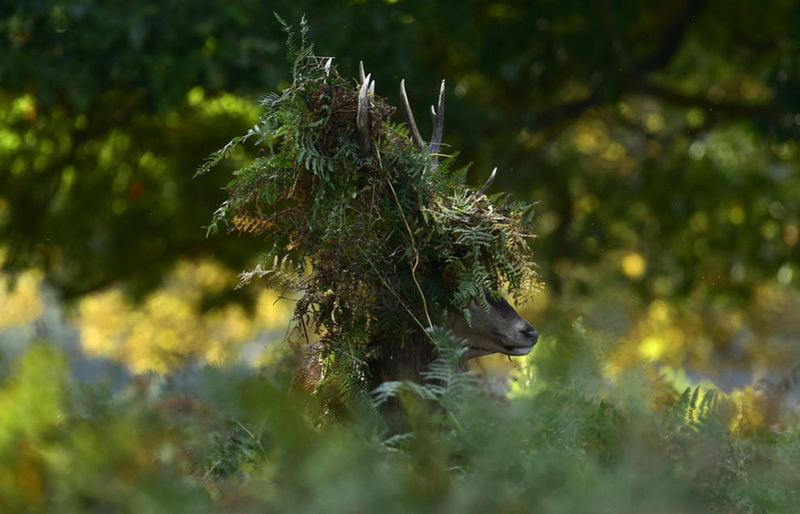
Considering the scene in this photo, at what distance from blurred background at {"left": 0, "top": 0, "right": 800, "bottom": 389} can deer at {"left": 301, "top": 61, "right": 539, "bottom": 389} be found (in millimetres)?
5708

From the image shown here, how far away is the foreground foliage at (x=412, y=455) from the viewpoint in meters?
1.68

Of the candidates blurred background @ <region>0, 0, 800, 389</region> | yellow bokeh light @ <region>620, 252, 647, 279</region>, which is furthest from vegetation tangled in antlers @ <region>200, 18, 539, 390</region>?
yellow bokeh light @ <region>620, 252, 647, 279</region>

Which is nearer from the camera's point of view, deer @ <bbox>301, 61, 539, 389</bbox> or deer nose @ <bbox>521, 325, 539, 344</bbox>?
deer @ <bbox>301, 61, 539, 389</bbox>

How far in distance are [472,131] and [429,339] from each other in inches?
298

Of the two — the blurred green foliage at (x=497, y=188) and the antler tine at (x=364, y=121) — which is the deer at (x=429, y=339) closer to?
→ the antler tine at (x=364, y=121)

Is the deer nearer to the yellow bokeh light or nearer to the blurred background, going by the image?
the blurred background

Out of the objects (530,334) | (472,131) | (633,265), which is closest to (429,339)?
(530,334)

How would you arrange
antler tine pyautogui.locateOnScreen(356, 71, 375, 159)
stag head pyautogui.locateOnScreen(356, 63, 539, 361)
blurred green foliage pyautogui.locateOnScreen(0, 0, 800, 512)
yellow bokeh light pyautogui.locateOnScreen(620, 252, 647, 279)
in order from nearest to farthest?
blurred green foliage pyautogui.locateOnScreen(0, 0, 800, 512) → antler tine pyautogui.locateOnScreen(356, 71, 375, 159) → stag head pyautogui.locateOnScreen(356, 63, 539, 361) → yellow bokeh light pyautogui.locateOnScreen(620, 252, 647, 279)

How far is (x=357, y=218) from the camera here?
3.09 metres

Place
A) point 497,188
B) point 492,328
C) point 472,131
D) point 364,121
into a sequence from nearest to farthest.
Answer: point 364,121, point 492,328, point 472,131, point 497,188

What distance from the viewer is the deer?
3.17 metres

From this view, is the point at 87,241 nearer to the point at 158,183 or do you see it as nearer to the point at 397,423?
the point at 158,183

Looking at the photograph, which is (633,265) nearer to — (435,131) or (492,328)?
(435,131)

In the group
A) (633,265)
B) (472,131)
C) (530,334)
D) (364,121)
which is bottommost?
(633,265)
